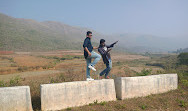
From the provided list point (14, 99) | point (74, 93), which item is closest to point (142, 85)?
point (74, 93)

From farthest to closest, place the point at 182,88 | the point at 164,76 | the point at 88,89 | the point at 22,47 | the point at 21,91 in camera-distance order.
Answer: the point at 22,47 < the point at 182,88 < the point at 164,76 < the point at 88,89 < the point at 21,91

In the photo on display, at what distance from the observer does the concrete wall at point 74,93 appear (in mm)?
4535

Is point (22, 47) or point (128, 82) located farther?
point (22, 47)

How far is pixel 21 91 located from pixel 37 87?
5.06 feet

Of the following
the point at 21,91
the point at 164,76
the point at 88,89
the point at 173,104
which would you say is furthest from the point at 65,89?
the point at 164,76

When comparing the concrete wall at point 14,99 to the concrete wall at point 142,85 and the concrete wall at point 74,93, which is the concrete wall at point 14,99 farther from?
the concrete wall at point 142,85

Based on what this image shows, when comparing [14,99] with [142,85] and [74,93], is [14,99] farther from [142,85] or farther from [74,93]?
[142,85]

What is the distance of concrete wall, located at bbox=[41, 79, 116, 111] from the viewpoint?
14.9ft

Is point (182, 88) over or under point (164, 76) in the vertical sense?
under

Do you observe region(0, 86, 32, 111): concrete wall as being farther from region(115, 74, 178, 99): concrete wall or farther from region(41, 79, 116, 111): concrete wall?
region(115, 74, 178, 99): concrete wall

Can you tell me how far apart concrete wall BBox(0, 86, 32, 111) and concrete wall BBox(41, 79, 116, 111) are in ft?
1.33

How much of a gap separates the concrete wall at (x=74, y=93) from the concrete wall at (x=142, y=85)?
1.03 feet

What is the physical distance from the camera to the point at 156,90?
259 inches

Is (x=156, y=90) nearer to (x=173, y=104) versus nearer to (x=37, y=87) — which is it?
(x=173, y=104)
